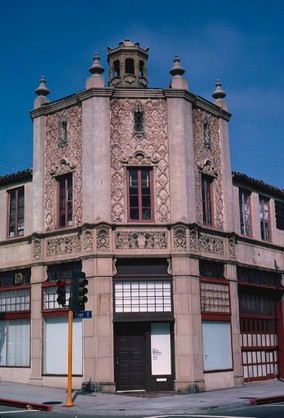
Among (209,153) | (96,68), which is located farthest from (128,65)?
(209,153)

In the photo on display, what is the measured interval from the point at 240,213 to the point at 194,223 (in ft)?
17.8

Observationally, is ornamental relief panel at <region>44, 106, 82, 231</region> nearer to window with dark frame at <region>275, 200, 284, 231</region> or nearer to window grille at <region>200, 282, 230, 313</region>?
window grille at <region>200, 282, 230, 313</region>

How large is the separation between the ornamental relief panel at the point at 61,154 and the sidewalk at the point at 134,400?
7125 mm

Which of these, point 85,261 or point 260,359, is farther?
point 260,359

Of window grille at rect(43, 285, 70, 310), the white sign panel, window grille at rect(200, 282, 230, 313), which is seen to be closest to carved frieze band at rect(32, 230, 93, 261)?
window grille at rect(43, 285, 70, 310)

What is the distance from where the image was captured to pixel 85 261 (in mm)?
24703

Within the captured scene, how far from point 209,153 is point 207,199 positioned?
2.11 metres

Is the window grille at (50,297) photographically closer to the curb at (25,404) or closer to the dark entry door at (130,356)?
the dark entry door at (130,356)

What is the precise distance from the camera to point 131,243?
2481 centimetres

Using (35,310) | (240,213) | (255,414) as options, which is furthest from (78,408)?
(240,213)

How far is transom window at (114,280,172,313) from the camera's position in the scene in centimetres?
2447

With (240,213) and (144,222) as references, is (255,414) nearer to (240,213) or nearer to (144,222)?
(144,222)

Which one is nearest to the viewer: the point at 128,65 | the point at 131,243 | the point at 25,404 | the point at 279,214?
the point at 25,404

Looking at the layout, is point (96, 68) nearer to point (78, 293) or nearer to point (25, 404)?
point (78, 293)
